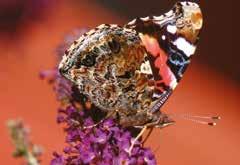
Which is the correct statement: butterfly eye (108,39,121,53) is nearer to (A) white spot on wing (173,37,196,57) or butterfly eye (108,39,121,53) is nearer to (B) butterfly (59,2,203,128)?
(B) butterfly (59,2,203,128)

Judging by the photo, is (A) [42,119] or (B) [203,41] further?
(B) [203,41]

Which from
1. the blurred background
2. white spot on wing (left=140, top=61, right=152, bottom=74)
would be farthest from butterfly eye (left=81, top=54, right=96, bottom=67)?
the blurred background

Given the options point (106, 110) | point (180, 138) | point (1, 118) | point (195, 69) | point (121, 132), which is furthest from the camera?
point (195, 69)

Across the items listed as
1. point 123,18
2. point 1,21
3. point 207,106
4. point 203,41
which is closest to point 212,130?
point 207,106

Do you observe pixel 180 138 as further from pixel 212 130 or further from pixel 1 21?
pixel 1 21

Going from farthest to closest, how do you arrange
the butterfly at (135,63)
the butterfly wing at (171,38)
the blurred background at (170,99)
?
1. the blurred background at (170,99)
2. the butterfly wing at (171,38)
3. the butterfly at (135,63)

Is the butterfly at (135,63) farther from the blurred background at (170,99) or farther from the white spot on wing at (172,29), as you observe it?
the blurred background at (170,99)

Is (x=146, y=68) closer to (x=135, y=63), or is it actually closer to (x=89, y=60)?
(x=135, y=63)

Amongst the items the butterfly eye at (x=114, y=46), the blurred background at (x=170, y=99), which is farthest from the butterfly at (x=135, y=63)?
the blurred background at (x=170, y=99)
